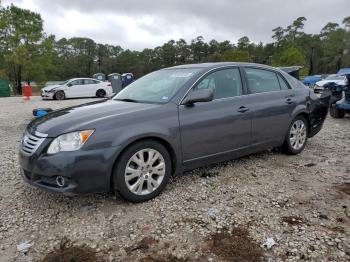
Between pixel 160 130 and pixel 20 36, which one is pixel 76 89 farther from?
pixel 20 36

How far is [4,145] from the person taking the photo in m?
6.57

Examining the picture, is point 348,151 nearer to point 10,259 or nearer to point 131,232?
point 131,232

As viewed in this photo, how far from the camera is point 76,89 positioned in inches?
811

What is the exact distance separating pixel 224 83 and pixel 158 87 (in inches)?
36.2

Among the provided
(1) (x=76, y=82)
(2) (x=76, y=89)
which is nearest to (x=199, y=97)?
(2) (x=76, y=89)

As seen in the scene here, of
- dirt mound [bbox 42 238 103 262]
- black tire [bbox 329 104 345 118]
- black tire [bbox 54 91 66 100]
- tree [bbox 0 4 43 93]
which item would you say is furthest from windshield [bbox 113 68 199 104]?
tree [bbox 0 4 43 93]

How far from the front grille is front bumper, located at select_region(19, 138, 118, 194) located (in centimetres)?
6

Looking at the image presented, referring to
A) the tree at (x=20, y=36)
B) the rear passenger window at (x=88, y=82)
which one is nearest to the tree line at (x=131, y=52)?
the tree at (x=20, y=36)

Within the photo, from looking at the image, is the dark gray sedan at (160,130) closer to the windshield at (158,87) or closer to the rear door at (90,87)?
the windshield at (158,87)

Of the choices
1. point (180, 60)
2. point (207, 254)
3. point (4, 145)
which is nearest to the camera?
point (207, 254)

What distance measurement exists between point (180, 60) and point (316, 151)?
77990 mm

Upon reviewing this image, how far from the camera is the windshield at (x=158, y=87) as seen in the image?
4098 mm

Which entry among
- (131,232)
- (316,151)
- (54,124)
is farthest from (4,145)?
(316,151)

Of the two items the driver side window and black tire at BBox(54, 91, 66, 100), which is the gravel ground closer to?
black tire at BBox(54, 91, 66, 100)
